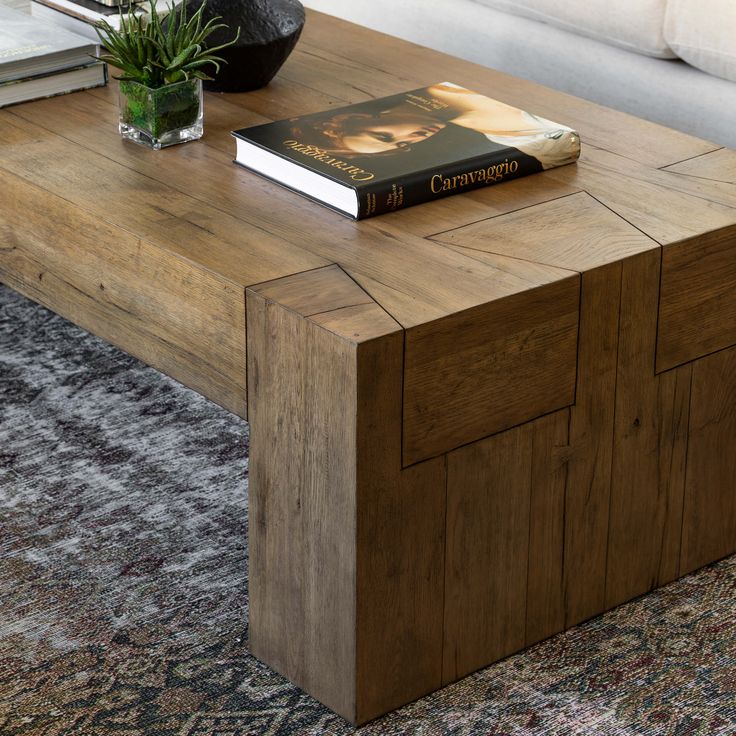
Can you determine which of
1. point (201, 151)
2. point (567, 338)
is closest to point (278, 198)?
point (201, 151)

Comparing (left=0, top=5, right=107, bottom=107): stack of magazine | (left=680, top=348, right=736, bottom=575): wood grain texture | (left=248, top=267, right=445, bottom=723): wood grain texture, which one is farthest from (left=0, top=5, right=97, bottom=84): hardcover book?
(left=680, top=348, right=736, bottom=575): wood grain texture

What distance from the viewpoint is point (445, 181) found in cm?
133

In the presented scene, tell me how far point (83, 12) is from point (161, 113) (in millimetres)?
455

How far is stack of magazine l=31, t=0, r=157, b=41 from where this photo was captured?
1.79 metres

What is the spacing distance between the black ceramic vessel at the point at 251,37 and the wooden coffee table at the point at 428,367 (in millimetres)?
Answer: 188

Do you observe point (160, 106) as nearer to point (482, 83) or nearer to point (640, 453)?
point (482, 83)

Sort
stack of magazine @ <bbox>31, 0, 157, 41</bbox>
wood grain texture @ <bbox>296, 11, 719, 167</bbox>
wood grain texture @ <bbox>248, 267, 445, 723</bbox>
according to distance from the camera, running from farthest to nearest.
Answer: stack of magazine @ <bbox>31, 0, 157, 41</bbox>
wood grain texture @ <bbox>296, 11, 719, 167</bbox>
wood grain texture @ <bbox>248, 267, 445, 723</bbox>

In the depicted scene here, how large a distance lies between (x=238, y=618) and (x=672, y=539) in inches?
18.1

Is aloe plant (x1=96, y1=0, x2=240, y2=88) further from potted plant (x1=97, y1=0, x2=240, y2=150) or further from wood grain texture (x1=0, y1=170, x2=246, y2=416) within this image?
wood grain texture (x1=0, y1=170, x2=246, y2=416)

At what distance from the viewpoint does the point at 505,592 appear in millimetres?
1268

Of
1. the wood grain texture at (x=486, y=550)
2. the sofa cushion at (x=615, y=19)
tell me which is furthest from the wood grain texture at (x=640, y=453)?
the sofa cushion at (x=615, y=19)

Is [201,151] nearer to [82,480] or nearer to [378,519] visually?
[82,480]

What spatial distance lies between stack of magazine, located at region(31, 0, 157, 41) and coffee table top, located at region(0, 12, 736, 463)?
22 cm

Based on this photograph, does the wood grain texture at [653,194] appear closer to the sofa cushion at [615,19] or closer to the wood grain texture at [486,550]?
the wood grain texture at [486,550]
